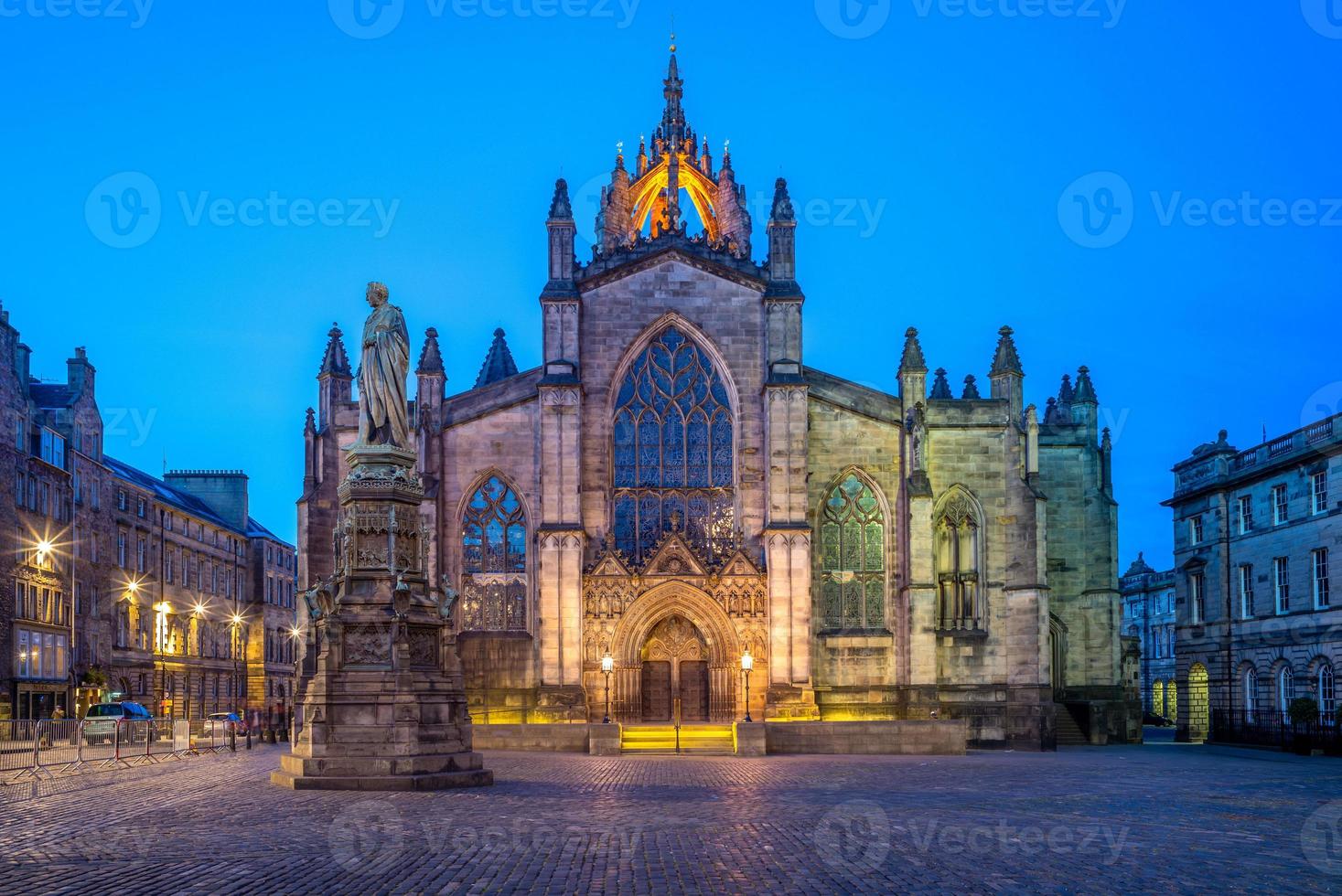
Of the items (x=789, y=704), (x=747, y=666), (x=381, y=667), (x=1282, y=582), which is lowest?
(x=789, y=704)

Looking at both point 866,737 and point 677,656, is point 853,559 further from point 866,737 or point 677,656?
point 866,737

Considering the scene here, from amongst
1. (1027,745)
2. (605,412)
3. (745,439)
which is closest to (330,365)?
(605,412)

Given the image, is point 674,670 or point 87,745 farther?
point 674,670

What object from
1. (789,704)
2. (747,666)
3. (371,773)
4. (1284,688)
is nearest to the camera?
(371,773)

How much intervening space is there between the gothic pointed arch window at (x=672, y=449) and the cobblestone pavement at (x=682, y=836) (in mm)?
17194

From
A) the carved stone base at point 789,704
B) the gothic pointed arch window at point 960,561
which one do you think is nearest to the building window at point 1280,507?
the gothic pointed arch window at point 960,561

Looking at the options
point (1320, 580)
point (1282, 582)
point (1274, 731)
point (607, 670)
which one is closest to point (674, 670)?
point (607, 670)

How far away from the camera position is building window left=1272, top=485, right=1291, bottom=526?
155 ft

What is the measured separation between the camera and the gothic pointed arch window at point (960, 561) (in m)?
43.3

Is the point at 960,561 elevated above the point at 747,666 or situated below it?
above

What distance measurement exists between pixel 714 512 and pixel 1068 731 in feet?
46.9
